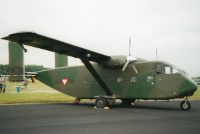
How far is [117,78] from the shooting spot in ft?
60.3

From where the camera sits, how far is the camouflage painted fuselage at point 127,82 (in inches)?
639

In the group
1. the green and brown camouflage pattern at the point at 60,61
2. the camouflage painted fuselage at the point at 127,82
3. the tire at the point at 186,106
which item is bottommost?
the tire at the point at 186,106

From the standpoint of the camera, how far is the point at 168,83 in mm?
16438

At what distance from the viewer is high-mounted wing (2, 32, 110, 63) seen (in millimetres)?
14155

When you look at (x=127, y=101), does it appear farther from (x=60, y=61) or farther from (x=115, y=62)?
(x=60, y=61)

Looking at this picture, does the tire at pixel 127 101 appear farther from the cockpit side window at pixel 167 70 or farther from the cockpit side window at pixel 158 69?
the cockpit side window at pixel 167 70

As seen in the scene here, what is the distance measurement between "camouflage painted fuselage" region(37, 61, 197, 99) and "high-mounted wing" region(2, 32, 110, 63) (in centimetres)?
186

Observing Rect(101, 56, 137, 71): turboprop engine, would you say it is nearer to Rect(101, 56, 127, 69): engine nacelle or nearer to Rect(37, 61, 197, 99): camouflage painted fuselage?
Rect(101, 56, 127, 69): engine nacelle

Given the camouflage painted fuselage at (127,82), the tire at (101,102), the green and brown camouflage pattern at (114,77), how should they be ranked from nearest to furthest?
1. the green and brown camouflage pattern at (114,77)
2. the camouflage painted fuselage at (127,82)
3. the tire at (101,102)

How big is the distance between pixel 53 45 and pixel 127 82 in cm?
561

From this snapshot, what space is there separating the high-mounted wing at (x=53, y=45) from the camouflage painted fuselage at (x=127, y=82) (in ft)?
6.12

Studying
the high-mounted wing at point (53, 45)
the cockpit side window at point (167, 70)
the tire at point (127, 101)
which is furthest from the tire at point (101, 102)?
the cockpit side window at point (167, 70)

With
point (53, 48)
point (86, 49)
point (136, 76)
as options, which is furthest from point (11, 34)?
point (136, 76)

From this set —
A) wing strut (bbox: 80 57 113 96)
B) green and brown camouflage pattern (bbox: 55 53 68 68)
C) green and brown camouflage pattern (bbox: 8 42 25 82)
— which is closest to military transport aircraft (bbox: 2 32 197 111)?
wing strut (bbox: 80 57 113 96)
